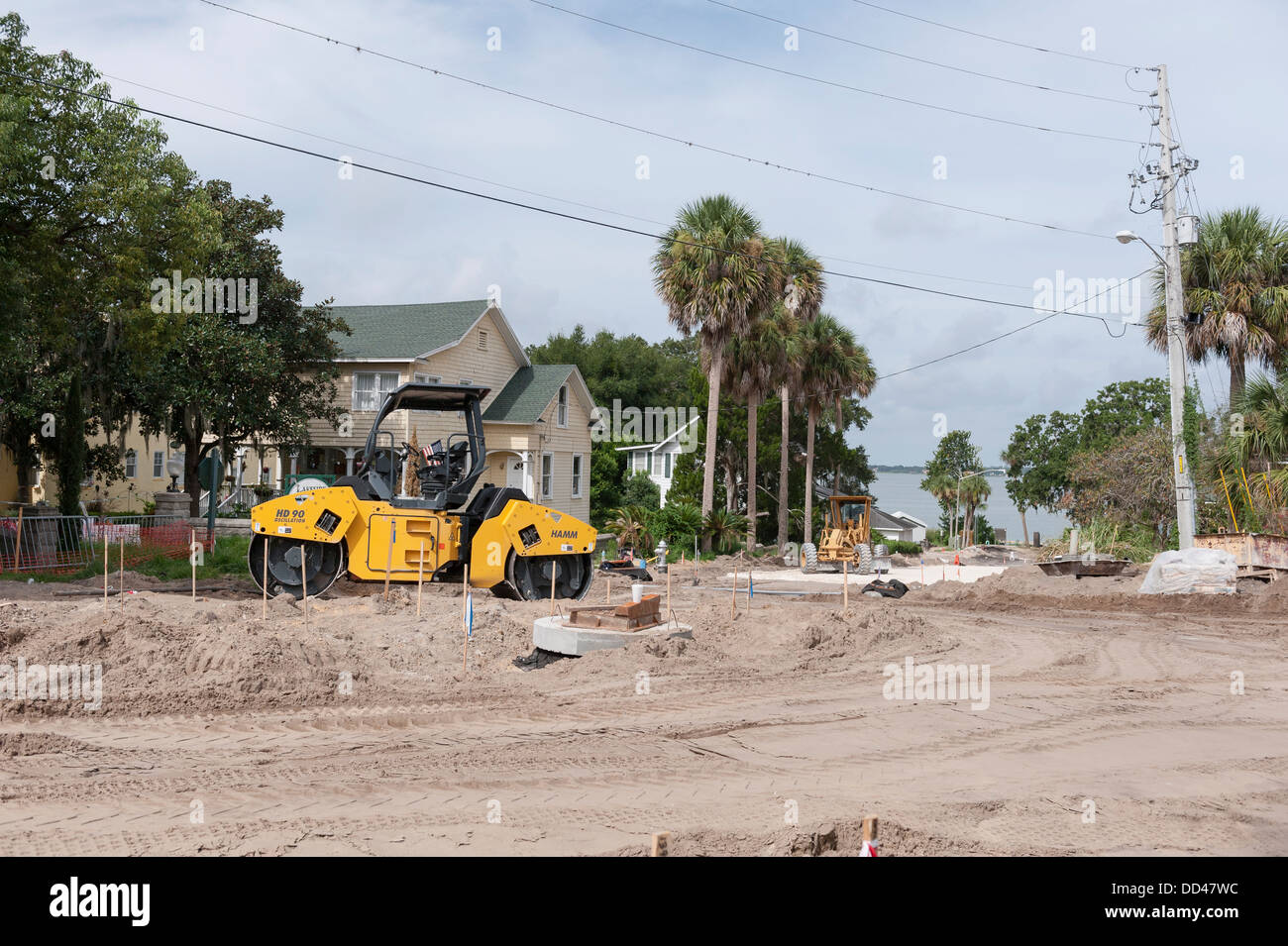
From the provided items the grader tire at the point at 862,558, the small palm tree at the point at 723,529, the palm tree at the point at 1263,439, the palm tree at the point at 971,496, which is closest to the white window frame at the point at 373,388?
the small palm tree at the point at 723,529

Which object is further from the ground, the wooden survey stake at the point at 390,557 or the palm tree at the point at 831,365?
the palm tree at the point at 831,365

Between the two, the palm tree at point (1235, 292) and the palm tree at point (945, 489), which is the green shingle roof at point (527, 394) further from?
the palm tree at point (945, 489)

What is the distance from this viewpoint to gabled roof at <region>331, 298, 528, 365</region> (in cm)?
3228

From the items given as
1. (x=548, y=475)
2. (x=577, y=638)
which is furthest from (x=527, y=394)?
(x=577, y=638)

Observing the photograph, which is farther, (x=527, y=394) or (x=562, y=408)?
(x=562, y=408)

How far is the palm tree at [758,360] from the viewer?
36.5 metres

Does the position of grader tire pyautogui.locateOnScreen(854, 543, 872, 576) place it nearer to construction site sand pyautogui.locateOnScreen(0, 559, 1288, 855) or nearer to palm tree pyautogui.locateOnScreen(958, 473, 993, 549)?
construction site sand pyautogui.locateOnScreen(0, 559, 1288, 855)

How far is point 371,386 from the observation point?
107 feet

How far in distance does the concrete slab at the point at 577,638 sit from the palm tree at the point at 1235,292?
64.8 ft

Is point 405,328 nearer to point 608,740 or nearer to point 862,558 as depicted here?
point 862,558

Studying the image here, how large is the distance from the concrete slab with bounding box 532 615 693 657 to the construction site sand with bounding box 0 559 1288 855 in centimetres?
23

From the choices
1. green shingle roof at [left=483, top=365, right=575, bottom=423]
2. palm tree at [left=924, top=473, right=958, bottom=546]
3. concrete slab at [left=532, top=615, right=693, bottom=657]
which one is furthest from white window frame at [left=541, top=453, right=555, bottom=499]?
palm tree at [left=924, top=473, right=958, bottom=546]

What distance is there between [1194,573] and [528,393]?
22.4 metres

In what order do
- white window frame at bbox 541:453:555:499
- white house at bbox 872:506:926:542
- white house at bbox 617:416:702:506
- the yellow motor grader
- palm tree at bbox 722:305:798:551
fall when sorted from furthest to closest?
white house at bbox 872:506:926:542
white house at bbox 617:416:702:506
palm tree at bbox 722:305:798:551
white window frame at bbox 541:453:555:499
the yellow motor grader
